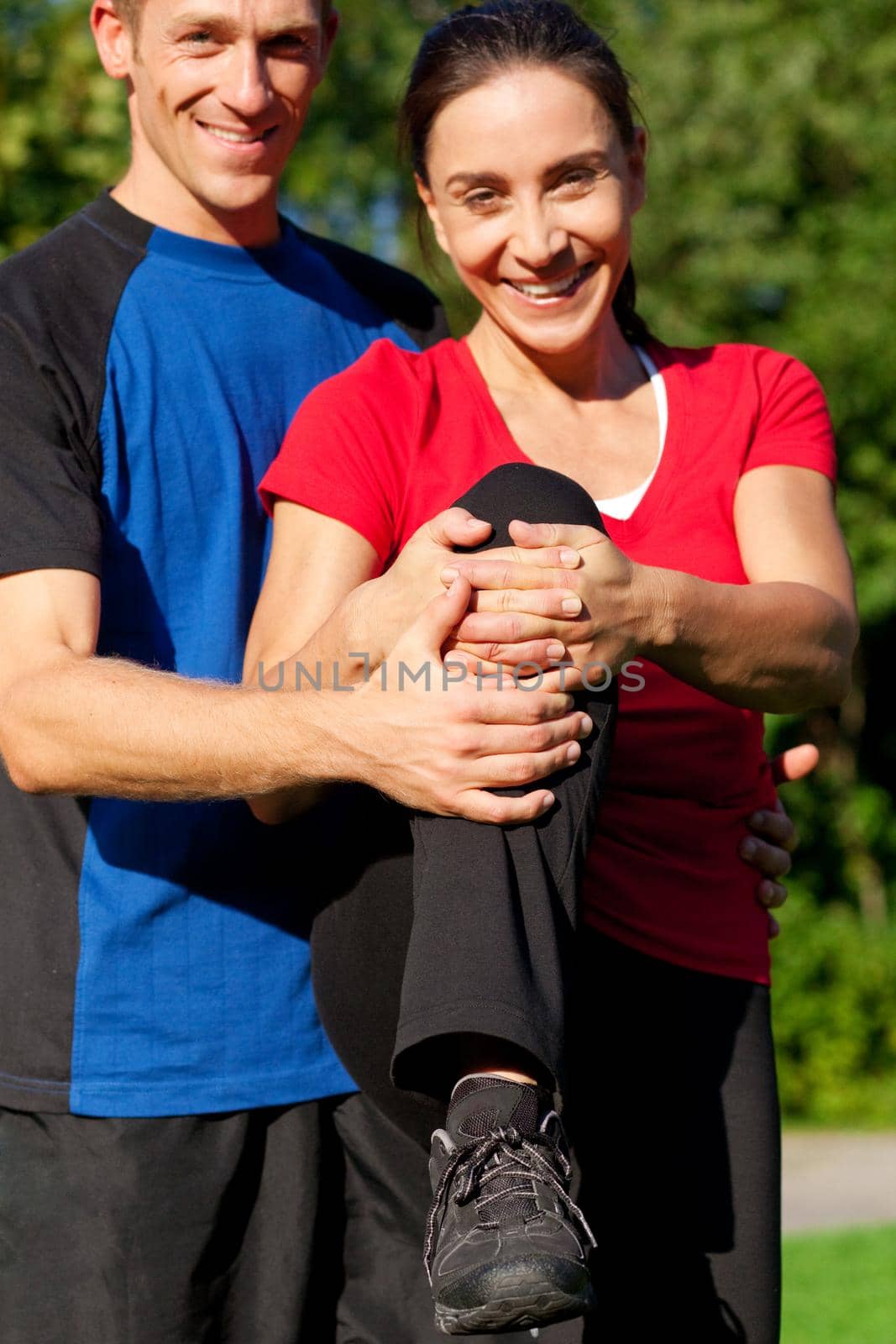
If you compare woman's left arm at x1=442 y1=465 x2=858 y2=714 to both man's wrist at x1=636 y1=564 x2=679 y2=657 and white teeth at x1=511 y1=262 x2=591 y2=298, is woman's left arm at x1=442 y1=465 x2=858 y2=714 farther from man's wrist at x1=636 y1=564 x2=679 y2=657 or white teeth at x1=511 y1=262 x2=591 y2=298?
white teeth at x1=511 y1=262 x2=591 y2=298

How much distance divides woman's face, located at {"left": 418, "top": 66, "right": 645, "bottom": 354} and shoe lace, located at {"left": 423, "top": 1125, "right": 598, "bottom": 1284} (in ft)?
4.04

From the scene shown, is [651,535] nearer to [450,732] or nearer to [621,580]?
[621,580]

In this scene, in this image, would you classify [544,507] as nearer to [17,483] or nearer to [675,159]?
[17,483]

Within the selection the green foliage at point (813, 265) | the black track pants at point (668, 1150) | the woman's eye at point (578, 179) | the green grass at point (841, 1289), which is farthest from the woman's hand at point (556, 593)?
the green foliage at point (813, 265)

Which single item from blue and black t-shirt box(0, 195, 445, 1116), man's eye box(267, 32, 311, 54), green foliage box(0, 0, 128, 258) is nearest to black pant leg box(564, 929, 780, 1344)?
blue and black t-shirt box(0, 195, 445, 1116)

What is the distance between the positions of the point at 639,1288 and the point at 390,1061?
0.54m

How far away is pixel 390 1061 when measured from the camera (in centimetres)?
211

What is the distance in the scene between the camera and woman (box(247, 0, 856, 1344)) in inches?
86.4

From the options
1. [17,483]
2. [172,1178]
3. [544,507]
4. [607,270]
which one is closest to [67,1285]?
[172,1178]

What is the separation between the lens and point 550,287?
2.49 metres

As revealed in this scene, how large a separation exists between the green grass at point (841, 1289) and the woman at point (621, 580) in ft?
11.7

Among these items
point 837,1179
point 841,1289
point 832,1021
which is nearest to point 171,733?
point 841,1289

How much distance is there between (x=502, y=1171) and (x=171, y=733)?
0.68 metres

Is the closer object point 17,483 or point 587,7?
point 17,483
